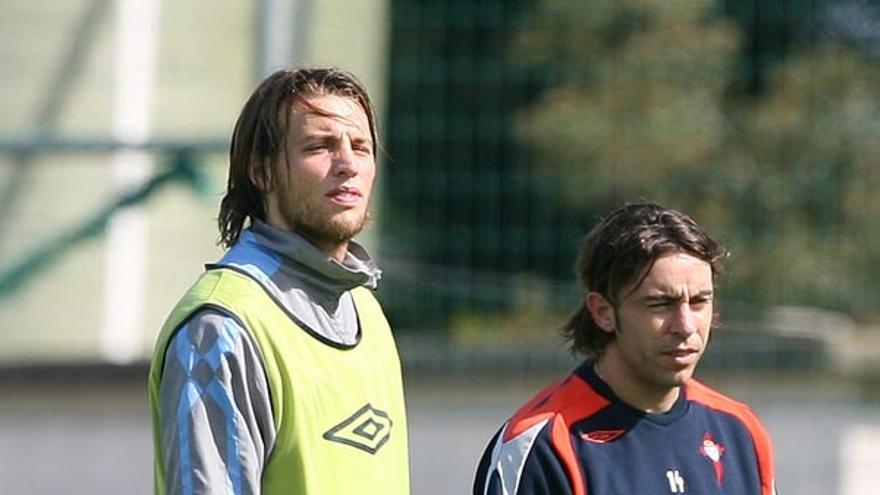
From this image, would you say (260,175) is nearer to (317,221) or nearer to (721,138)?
(317,221)

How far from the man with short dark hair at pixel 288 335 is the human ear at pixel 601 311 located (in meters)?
0.56

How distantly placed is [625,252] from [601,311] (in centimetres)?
12

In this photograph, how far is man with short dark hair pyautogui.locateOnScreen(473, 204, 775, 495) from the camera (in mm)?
3785

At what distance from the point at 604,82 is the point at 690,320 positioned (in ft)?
13.3

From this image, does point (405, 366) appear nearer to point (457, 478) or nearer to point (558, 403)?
point (457, 478)

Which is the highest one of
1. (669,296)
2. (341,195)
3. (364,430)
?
(341,195)

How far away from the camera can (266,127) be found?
3.35 m

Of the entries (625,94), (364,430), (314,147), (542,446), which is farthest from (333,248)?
(625,94)

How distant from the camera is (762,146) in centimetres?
781

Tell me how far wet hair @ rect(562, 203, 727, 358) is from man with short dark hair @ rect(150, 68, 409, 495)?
59 centimetres

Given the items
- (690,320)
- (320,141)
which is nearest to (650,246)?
(690,320)

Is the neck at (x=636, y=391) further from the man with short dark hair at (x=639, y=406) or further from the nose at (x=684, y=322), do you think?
the nose at (x=684, y=322)

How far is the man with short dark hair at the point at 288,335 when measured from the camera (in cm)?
315

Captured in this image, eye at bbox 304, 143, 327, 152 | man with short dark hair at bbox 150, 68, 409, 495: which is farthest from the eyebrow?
eye at bbox 304, 143, 327, 152
